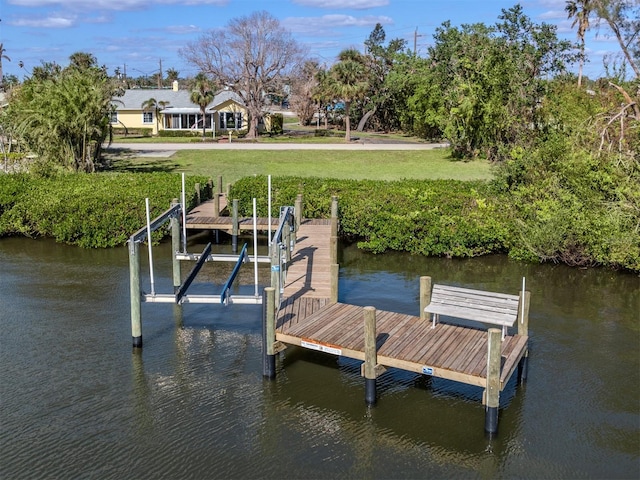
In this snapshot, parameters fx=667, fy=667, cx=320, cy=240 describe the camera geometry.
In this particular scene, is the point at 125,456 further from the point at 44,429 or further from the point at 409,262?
the point at 409,262

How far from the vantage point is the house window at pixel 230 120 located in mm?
61750

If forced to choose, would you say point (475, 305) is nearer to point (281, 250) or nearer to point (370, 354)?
point (370, 354)

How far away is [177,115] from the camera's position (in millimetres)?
61719

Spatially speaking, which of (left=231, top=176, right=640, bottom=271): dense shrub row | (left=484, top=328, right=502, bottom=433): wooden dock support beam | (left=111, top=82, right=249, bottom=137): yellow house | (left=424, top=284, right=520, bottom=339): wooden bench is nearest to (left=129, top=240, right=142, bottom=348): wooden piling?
(left=424, top=284, right=520, bottom=339): wooden bench

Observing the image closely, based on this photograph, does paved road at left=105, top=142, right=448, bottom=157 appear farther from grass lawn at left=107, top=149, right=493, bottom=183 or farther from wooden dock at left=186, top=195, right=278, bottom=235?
wooden dock at left=186, top=195, right=278, bottom=235

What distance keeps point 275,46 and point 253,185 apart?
35511 mm

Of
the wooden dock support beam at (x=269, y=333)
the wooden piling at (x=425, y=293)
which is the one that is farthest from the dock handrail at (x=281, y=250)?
the wooden piling at (x=425, y=293)

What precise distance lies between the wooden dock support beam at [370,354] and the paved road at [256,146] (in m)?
34.6

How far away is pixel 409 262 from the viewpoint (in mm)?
20375

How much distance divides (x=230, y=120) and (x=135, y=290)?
170 feet

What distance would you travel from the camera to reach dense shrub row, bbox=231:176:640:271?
18.4 m

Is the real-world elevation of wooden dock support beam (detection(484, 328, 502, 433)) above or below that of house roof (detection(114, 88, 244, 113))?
below

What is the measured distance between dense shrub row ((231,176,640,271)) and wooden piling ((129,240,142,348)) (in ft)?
31.2

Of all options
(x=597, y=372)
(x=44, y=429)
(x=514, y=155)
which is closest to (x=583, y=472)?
(x=597, y=372)
